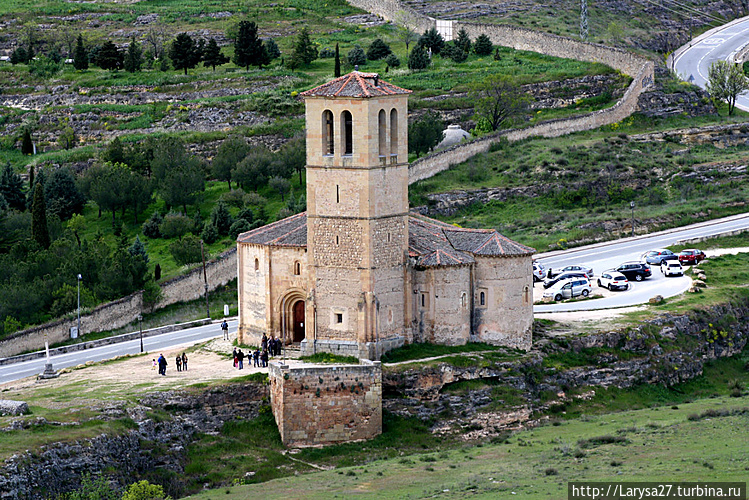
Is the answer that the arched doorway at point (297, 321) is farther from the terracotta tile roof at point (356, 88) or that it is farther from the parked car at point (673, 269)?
the parked car at point (673, 269)

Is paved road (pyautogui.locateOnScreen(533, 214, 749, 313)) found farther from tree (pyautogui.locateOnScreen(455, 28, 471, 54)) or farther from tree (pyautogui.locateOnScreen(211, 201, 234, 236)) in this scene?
tree (pyautogui.locateOnScreen(455, 28, 471, 54))

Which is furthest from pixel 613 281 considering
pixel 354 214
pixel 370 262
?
pixel 354 214

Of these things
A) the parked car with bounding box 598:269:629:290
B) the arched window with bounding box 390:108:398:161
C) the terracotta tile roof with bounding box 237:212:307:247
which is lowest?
the parked car with bounding box 598:269:629:290

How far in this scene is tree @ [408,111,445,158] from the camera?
99.4 metres

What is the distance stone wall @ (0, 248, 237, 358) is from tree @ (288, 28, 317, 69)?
37.5m

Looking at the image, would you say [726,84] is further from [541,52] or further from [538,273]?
[538,273]

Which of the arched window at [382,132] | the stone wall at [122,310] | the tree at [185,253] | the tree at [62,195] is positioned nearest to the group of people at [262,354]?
the arched window at [382,132]

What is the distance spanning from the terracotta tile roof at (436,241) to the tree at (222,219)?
23322mm

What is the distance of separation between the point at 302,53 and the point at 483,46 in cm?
1467

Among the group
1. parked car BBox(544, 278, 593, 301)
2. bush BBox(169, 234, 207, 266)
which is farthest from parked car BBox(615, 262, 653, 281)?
bush BBox(169, 234, 207, 266)

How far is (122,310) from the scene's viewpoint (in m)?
80.4

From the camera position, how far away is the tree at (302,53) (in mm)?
121125

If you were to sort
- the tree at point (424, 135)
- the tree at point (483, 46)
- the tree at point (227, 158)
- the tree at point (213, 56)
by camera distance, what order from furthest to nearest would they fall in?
the tree at point (483, 46), the tree at point (213, 56), the tree at point (227, 158), the tree at point (424, 135)

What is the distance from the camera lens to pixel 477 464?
182 feet
